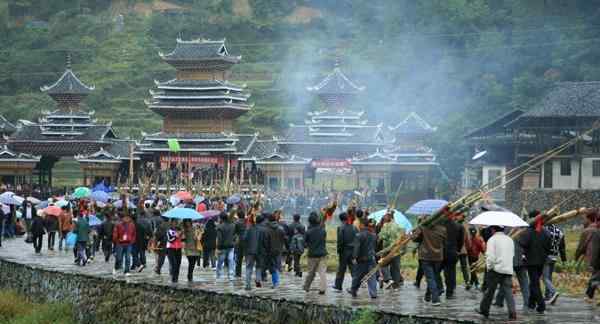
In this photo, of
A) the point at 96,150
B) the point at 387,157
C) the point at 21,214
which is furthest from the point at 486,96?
the point at 21,214

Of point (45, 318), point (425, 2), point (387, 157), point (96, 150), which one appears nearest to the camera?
point (45, 318)

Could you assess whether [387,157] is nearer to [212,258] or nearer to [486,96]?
[486,96]

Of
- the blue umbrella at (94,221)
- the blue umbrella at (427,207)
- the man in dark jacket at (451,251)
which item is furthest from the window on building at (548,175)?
the man in dark jacket at (451,251)

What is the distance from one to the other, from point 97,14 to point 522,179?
77.6 m

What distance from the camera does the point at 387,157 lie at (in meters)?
67.1

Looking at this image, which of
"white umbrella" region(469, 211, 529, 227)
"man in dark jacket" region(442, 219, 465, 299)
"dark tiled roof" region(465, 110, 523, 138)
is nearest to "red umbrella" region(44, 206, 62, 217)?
"man in dark jacket" region(442, 219, 465, 299)

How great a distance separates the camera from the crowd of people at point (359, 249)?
19375mm

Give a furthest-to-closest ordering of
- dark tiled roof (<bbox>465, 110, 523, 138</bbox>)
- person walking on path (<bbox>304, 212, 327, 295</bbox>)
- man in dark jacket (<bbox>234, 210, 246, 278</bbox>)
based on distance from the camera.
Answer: dark tiled roof (<bbox>465, 110, 523, 138</bbox>) < man in dark jacket (<bbox>234, 210, 246, 278</bbox>) < person walking on path (<bbox>304, 212, 327, 295</bbox>)

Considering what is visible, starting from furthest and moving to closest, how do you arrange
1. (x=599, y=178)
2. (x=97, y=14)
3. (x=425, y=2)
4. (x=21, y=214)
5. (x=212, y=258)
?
(x=97, y=14) → (x=425, y=2) → (x=599, y=178) → (x=21, y=214) → (x=212, y=258)

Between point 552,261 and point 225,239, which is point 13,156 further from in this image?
point 552,261

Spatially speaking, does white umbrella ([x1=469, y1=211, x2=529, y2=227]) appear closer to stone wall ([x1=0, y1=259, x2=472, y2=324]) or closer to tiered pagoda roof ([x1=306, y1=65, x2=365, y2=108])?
stone wall ([x1=0, y1=259, x2=472, y2=324])

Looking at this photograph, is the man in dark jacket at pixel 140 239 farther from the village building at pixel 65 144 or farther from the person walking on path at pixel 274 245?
the village building at pixel 65 144

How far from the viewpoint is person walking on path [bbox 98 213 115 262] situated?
28906 millimetres

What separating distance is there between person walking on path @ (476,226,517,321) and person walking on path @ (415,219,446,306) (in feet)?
7.09
